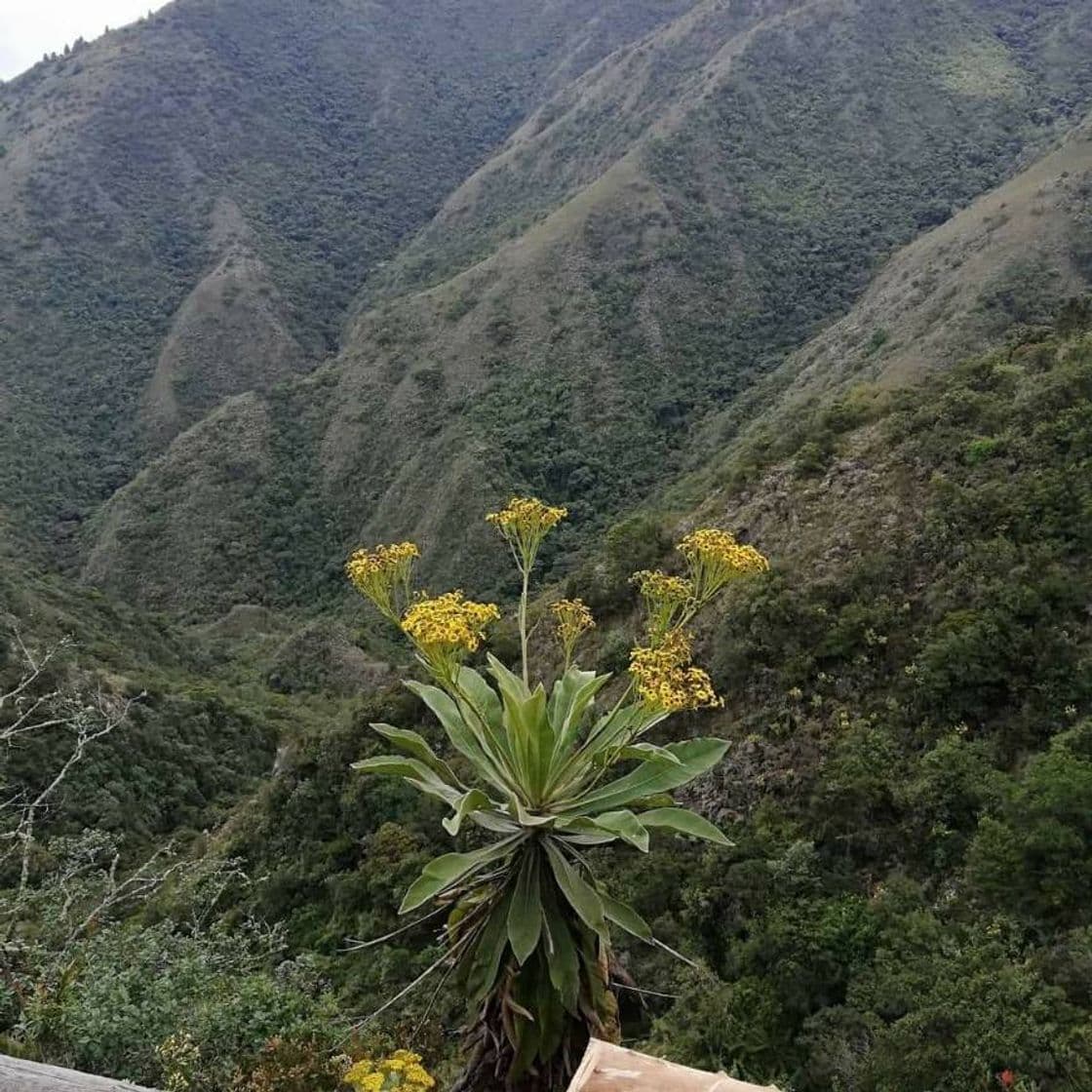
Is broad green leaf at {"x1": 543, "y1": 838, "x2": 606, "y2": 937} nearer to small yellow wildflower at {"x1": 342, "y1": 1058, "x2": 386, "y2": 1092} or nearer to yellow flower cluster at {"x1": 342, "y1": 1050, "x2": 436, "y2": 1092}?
yellow flower cluster at {"x1": 342, "y1": 1050, "x2": 436, "y2": 1092}

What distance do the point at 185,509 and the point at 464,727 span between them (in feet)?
187

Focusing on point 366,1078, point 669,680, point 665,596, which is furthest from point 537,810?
point 366,1078

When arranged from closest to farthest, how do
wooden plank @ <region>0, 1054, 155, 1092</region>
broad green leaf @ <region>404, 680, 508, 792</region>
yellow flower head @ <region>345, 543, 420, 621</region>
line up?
wooden plank @ <region>0, 1054, 155, 1092</region>
broad green leaf @ <region>404, 680, 508, 792</region>
yellow flower head @ <region>345, 543, 420, 621</region>

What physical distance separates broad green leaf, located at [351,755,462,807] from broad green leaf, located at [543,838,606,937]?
0.48m

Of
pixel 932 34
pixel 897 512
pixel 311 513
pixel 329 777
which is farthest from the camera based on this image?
pixel 932 34

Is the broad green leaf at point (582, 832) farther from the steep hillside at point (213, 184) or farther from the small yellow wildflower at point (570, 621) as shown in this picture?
the steep hillside at point (213, 184)

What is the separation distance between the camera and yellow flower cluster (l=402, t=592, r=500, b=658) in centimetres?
380

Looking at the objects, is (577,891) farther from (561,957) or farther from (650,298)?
(650,298)

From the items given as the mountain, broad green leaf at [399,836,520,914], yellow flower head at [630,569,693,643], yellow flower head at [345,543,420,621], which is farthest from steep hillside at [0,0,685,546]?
yellow flower head at [630,569,693,643]

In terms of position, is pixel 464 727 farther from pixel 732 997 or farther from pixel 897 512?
pixel 897 512

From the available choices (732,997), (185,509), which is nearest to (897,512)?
(732,997)

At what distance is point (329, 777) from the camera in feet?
60.8

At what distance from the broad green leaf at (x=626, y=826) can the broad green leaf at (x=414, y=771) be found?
2.13ft

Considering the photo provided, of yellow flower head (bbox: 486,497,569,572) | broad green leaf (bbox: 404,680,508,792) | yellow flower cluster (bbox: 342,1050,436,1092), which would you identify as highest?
yellow flower head (bbox: 486,497,569,572)
